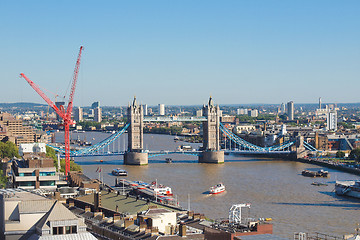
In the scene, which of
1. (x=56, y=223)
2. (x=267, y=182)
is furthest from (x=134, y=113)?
(x=56, y=223)

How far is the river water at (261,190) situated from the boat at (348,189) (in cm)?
55

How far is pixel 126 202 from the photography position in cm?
2786

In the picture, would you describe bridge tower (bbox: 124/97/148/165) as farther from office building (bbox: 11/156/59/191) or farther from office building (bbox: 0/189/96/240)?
office building (bbox: 0/189/96/240)

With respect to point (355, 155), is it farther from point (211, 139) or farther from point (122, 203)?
point (122, 203)

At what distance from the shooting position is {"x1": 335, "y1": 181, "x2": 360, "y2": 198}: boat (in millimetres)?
42781

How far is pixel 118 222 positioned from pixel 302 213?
48.1 ft

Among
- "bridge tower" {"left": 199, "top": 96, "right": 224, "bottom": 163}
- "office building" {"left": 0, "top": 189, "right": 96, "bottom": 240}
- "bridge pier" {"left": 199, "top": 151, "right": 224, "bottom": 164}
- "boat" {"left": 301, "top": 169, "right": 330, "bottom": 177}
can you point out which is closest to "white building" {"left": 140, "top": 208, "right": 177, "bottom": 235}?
"office building" {"left": 0, "top": 189, "right": 96, "bottom": 240}

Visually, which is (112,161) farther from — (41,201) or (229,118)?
(229,118)

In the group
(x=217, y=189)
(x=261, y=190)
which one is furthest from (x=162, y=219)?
(x=261, y=190)

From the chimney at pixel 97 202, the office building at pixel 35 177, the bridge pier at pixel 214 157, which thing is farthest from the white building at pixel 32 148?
the bridge pier at pixel 214 157

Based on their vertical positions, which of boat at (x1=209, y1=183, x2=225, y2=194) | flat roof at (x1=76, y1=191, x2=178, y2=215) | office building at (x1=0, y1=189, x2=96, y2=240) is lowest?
boat at (x1=209, y1=183, x2=225, y2=194)

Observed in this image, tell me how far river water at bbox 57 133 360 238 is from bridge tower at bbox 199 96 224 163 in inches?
38.7

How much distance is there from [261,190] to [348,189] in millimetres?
5119

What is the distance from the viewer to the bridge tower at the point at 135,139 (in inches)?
2542
